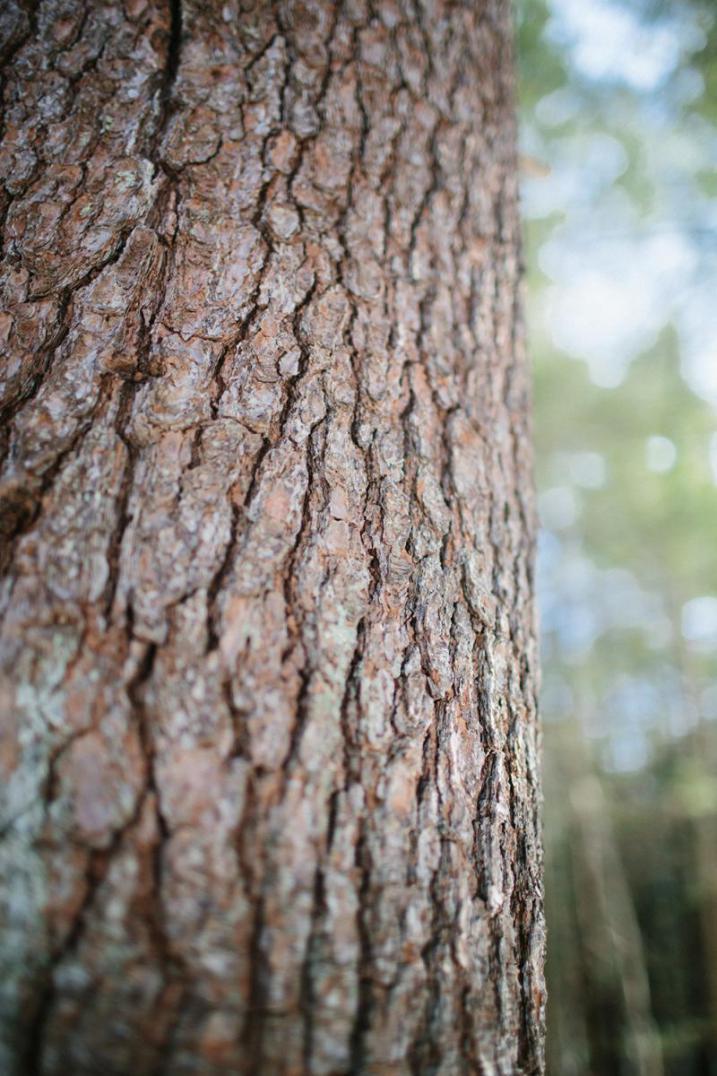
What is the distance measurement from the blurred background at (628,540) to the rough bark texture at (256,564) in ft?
4.59

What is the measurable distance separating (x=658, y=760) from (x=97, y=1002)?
11.5 m

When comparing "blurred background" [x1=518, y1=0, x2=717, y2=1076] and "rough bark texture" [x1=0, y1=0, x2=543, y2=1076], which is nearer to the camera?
"rough bark texture" [x1=0, y1=0, x2=543, y2=1076]

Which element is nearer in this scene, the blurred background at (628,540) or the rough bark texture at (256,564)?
the rough bark texture at (256,564)

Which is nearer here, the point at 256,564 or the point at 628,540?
the point at 256,564

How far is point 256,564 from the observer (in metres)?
0.78

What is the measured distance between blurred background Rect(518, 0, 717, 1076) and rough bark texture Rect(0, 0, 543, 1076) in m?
1.40

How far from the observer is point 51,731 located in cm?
66

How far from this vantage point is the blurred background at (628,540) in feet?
8.94

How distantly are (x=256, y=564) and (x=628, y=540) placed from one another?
27.4 ft

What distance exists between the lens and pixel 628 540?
8250 mm

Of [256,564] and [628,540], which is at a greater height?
[628,540]

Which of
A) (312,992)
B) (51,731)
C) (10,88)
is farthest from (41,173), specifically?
(312,992)

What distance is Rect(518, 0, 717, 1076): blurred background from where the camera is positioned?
8.94 feet

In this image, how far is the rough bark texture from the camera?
0.63 m
